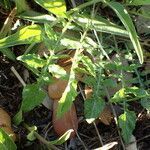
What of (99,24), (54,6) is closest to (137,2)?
(99,24)

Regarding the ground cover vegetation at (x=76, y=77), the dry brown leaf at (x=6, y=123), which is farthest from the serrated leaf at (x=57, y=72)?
the dry brown leaf at (x=6, y=123)

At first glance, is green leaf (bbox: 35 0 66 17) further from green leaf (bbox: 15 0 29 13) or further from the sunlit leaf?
the sunlit leaf

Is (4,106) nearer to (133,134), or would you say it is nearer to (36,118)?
(36,118)

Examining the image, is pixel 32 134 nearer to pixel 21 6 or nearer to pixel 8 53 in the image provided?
pixel 8 53

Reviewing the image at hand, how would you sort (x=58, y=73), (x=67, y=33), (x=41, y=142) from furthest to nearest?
1. (x=67, y=33)
2. (x=41, y=142)
3. (x=58, y=73)

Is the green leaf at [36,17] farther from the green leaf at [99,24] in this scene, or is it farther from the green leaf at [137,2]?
the green leaf at [137,2]

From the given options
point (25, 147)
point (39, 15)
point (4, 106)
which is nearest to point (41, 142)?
point (25, 147)
